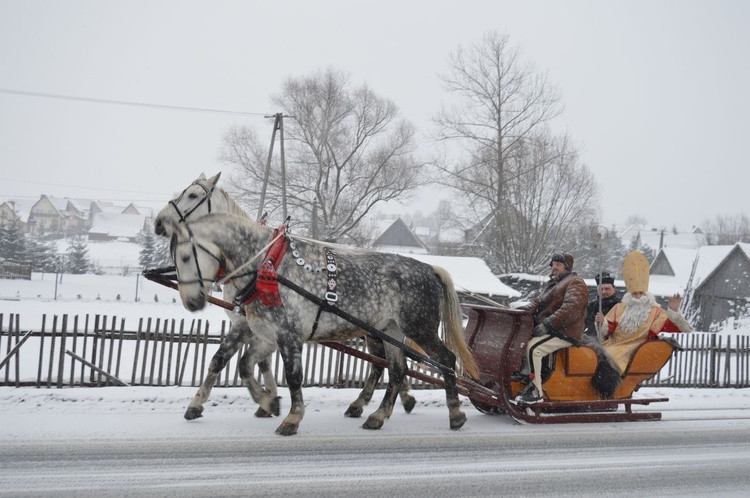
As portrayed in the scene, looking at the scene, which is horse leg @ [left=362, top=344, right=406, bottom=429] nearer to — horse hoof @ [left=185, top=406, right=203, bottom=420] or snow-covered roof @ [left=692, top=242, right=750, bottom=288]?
horse hoof @ [left=185, top=406, right=203, bottom=420]

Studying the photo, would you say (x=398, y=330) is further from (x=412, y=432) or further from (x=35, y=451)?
(x=35, y=451)

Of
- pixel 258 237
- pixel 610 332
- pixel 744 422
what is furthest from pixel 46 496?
pixel 744 422

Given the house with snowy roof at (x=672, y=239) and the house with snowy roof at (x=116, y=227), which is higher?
the house with snowy roof at (x=672, y=239)

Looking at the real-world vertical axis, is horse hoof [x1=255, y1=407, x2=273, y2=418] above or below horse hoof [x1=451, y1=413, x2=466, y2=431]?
below

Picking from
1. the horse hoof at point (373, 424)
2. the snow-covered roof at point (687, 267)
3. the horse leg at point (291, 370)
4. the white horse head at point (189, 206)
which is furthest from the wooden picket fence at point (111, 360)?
the snow-covered roof at point (687, 267)

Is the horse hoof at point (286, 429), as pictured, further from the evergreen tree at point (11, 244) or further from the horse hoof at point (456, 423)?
the evergreen tree at point (11, 244)

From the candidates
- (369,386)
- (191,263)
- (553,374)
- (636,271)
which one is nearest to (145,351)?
(369,386)

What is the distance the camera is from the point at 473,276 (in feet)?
78.7

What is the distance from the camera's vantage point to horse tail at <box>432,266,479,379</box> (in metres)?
6.90

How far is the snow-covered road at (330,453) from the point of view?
4527 millimetres

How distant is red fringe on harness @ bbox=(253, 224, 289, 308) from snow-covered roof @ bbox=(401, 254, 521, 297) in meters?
15.7

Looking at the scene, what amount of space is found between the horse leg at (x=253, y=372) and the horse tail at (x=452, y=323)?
1.91 m

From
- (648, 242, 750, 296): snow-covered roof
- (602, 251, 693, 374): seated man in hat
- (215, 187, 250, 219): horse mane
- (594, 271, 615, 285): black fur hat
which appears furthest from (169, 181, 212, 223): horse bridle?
(648, 242, 750, 296): snow-covered roof

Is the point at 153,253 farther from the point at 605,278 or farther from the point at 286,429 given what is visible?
the point at 286,429
